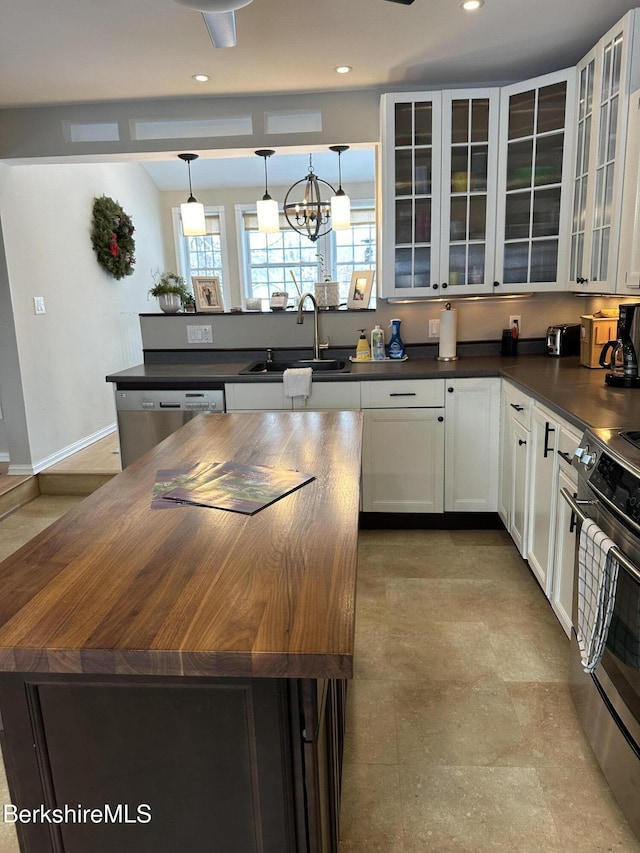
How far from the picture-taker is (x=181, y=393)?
3375mm

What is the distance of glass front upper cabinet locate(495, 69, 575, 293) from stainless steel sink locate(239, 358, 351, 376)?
105cm

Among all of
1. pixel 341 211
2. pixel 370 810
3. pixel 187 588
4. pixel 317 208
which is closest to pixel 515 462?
pixel 370 810

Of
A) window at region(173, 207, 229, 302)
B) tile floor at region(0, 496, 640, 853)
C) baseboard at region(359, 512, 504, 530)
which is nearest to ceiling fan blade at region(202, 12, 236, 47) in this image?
tile floor at region(0, 496, 640, 853)

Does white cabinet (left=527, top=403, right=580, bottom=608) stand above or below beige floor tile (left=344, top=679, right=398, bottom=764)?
above

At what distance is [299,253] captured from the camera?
26.7 ft

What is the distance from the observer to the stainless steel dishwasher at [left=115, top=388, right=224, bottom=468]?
11.0 ft

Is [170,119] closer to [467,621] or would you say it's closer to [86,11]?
[86,11]

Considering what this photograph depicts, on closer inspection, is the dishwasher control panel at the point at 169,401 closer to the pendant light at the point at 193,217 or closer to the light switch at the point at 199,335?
the light switch at the point at 199,335

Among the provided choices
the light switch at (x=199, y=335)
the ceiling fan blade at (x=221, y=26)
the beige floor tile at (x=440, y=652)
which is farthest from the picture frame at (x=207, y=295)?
the beige floor tile at (x=440, y=652)

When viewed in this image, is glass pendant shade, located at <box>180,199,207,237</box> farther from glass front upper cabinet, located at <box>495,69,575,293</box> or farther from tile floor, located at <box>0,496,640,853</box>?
tile floor, located at <box>0,496,640,853</box>

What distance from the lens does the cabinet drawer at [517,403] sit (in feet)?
8.66

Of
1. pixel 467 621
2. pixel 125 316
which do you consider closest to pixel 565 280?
pixel 467 621

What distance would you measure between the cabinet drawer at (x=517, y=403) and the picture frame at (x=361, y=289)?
3.90 ft

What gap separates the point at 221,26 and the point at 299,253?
6.33 m
